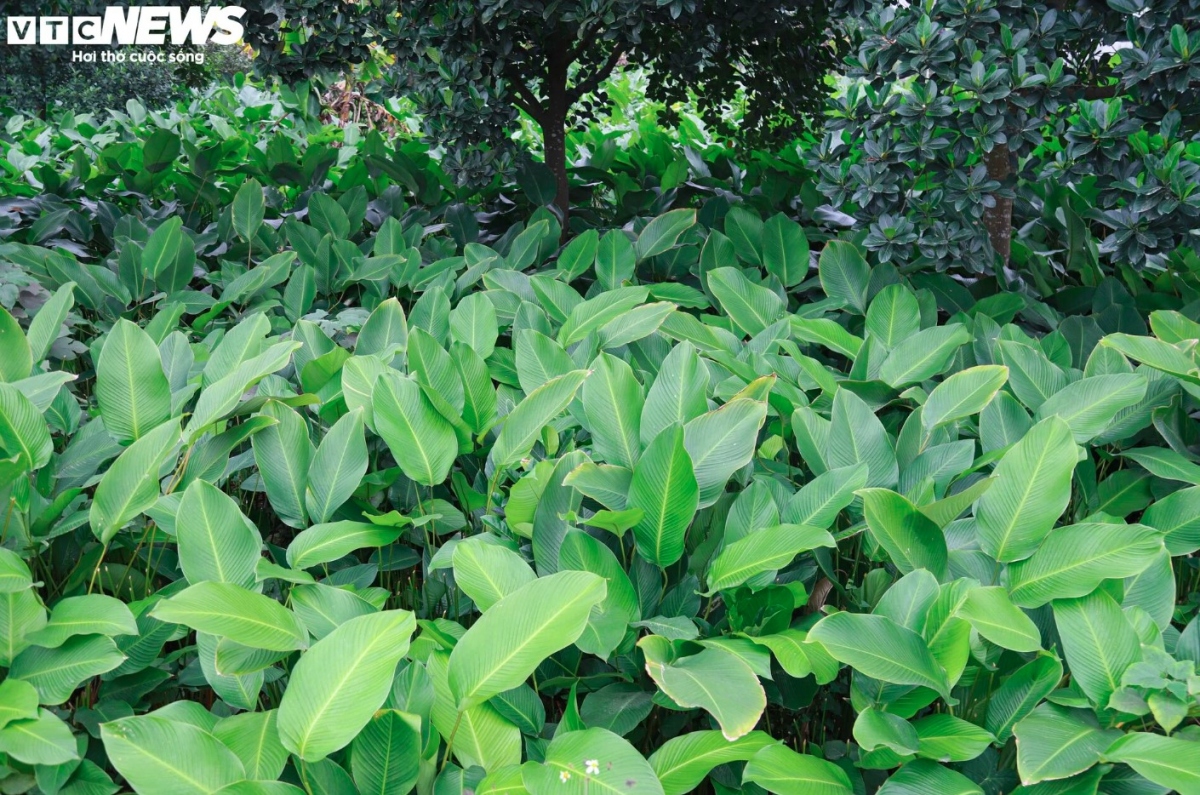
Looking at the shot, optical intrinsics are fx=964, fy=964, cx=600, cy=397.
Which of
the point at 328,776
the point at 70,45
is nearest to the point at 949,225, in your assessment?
the point at 328,776

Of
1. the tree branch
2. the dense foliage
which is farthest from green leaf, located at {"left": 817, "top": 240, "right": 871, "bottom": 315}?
the tree branch

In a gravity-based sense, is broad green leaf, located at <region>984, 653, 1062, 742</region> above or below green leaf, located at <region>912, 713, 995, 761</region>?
above

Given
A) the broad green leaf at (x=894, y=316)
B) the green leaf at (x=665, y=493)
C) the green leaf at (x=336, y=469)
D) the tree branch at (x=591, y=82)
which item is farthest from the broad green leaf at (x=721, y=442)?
the tree branch at (x=591, y=82)

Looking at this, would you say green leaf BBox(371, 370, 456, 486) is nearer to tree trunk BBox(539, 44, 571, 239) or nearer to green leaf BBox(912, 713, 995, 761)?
green leaf BBox(912, 713, 995, 761)

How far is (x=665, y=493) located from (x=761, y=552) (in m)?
0.18

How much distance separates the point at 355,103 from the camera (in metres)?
11.9

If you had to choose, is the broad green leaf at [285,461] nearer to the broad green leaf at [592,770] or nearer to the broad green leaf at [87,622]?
the broad green leaf at [87,622]

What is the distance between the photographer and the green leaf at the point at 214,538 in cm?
153

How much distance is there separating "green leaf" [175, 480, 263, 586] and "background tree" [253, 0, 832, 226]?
2.14 meters

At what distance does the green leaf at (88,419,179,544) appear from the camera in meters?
1.60

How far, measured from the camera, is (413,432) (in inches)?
71.2

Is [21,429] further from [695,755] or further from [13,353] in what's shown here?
[695,755]

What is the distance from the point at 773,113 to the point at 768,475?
381 cm

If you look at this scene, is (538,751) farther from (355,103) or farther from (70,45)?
(355,103)
